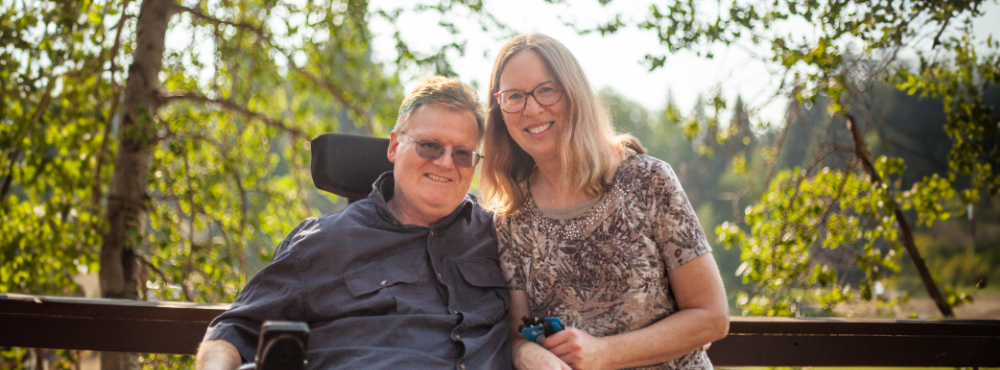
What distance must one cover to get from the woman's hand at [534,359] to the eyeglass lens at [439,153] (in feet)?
1.76

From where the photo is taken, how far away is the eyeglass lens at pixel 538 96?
1576 millimetres

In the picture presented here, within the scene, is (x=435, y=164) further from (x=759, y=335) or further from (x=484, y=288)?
(x=759, y=335)

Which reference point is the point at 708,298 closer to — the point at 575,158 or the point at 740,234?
the point at 575,158

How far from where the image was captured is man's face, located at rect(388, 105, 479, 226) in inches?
66.4

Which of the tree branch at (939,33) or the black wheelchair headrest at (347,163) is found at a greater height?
the tree branch at (939,33)

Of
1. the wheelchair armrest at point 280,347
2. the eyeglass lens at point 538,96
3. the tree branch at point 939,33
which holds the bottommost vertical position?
the wheelchair armrest at point 280,347

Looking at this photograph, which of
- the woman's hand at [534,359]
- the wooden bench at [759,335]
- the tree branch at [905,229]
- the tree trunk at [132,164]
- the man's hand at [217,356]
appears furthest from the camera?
the tree trunk at [132,164]

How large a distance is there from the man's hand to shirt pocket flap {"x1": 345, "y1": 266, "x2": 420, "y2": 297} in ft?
1.02

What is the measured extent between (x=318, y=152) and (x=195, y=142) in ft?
5.52

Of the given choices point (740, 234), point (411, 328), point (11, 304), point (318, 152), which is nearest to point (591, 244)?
point (411, 328)

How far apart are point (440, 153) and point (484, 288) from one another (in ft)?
1.35

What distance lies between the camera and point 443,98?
171 centimetres

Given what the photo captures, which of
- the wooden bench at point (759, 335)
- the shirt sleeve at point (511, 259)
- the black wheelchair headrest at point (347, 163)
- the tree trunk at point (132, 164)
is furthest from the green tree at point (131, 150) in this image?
the shirt sleeve at point (511, 259)

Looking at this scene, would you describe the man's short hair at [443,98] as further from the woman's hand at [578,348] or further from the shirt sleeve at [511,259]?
the woman's hand at [578,348]
